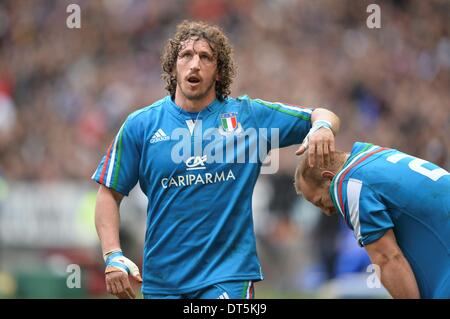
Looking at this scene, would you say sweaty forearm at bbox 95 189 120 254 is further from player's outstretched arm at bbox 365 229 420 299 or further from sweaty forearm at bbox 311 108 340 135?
player's outstretched arm at bbox 365 229 420 299

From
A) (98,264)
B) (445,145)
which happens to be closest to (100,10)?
(98,264)

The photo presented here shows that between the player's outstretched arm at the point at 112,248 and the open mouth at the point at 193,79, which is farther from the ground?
the open mouth at the point at 193,79

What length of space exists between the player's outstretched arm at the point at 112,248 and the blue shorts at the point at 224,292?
38 cm

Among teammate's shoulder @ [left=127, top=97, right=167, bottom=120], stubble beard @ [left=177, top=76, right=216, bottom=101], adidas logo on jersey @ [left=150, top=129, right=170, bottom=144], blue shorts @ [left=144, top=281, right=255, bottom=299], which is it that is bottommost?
blue shorts @ [left=144, top=281, right=255, bottom=299]

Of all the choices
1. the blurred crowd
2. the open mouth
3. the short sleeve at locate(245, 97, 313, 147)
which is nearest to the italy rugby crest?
the short sleeve at locate(245, 97, 313, 147)

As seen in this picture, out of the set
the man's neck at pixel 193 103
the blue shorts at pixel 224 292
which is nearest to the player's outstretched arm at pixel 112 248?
the blue shorts at pixel 224 292

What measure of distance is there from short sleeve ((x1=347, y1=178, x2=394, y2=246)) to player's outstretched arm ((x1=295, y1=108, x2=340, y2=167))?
37cm

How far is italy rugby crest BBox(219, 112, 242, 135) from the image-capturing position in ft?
21.8

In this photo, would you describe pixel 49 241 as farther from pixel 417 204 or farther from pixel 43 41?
pixel 417 204

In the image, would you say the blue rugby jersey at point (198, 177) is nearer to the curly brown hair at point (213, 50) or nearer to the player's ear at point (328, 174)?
the curly brown hair at point (213, 50)

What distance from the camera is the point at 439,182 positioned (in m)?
5.59

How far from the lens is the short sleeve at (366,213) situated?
5.48 meters

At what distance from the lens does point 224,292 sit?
20.8ft

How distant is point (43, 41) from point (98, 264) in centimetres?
721
